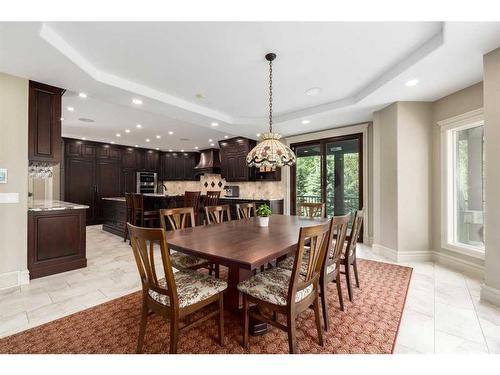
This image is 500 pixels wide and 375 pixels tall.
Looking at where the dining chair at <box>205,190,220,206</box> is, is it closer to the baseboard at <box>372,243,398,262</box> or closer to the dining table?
the dining table

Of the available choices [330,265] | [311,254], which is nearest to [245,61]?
[311,254]

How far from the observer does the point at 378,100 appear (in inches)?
138

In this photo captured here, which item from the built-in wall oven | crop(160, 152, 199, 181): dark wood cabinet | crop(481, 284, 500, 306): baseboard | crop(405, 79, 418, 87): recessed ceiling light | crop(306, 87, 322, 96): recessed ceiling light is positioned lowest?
crop(481, 284, 500, 306): baseboard

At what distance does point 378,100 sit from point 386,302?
2.83 metres

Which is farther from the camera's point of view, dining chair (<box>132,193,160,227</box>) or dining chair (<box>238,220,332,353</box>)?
dining chair (<box>132,193,160,227</box>)

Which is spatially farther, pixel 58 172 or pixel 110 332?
pixel 58 172

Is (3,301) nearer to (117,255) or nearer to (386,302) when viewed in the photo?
(117,255)

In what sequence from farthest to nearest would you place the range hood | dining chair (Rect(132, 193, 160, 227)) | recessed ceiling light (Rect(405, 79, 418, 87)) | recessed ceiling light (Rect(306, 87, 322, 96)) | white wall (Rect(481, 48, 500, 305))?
the range hood
dining chair (Rect(132, 193, 160, 227))
recessed ceiling light (Rect(306, 87, 322, 96))
recessed ceiling light (Rect(405, 79, 418, 87))
white wall (Rect(481, 48, 500, 305))

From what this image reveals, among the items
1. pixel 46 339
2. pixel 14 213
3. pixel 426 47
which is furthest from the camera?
pixel 14 213

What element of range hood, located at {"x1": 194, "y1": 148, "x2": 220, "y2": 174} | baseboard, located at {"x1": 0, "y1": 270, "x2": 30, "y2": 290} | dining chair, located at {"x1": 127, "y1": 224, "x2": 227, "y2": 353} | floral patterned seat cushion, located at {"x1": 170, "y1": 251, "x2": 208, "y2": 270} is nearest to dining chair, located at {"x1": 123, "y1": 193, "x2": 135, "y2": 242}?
baseboard, located at {"x1": 0, "y1": 270, "x2": 30, "y2": 290}

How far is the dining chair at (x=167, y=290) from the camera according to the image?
1.38 m

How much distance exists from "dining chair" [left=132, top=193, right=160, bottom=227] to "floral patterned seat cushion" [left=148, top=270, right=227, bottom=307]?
3245 millimetres

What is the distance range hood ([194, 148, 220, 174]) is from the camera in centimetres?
783

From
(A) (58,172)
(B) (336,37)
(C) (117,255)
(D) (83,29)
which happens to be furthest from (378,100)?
(A) (58,172)
